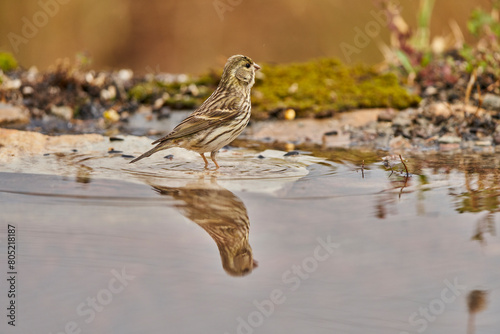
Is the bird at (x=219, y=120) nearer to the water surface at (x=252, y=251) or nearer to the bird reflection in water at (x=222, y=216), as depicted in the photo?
the water surface at (x=252, y=251)

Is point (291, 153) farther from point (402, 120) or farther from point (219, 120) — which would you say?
point (402, 120)

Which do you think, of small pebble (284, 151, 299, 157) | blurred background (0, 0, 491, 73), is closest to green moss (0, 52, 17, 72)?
blurred background (0, 0, 491, 73)

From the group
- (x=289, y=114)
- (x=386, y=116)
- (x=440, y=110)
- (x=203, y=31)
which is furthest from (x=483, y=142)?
(x=203, y=31)

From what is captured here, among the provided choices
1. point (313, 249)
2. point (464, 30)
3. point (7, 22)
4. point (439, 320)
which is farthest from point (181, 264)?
point (464, 30)

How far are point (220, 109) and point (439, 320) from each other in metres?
3.47

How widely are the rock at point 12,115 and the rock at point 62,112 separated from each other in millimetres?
336

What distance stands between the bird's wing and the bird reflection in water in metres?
0.71

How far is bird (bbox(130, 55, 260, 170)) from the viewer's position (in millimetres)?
5590

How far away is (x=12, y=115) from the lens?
805cm

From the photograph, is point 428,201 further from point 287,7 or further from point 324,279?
point 287,7

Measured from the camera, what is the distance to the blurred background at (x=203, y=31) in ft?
49.8

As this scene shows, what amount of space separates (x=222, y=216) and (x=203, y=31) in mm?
12411

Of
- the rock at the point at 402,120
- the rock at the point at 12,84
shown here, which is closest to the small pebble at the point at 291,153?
the rock at the point at 402,120

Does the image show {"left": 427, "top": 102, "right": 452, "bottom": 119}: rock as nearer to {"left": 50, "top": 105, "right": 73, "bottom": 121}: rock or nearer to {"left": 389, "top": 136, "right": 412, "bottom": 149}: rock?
{"left": 389, "top": 136, "right": 412, "bottom": 149}: rock
